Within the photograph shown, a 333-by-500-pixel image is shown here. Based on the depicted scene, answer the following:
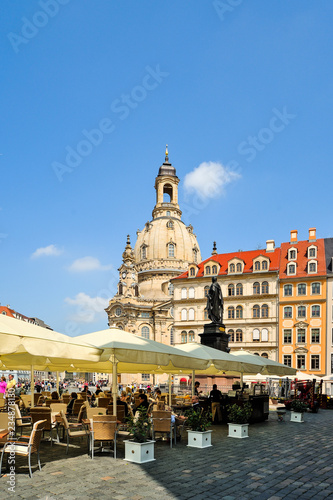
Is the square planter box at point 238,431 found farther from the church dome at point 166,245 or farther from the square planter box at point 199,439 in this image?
the church dome at point 166,245

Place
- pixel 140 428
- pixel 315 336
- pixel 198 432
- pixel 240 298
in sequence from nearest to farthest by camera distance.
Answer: pixel 140 428, pixel 198 432, pixel 315 336, pixel 240 298

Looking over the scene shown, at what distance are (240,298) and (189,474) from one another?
4990 centimetres

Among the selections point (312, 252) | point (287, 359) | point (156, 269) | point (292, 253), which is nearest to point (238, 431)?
point (287, 359)

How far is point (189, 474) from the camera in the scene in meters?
9.71

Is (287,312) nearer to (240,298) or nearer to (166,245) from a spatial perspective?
(240,298)

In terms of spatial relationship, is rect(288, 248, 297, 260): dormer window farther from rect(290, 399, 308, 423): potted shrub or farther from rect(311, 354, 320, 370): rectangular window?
rect(290, 399, 308, 423): potted shrub

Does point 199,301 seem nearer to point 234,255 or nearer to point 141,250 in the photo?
point 234,255

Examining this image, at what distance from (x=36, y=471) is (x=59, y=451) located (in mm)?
2437

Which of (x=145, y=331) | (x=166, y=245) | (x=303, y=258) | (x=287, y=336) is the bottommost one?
(x=145, y=331)

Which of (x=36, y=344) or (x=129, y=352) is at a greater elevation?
(x=36, y=344)

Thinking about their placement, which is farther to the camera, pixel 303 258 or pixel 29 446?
pixel 303 258

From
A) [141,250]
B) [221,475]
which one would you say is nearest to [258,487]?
[221,475]

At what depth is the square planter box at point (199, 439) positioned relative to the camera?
508 inches

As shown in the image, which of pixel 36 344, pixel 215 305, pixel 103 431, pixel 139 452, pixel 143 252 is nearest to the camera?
pixel 36 344
